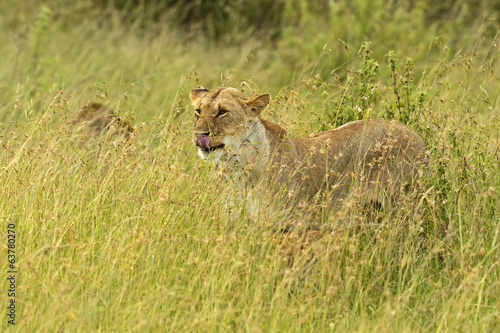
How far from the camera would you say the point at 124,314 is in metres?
3.86

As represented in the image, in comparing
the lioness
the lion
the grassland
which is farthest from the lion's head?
the lion

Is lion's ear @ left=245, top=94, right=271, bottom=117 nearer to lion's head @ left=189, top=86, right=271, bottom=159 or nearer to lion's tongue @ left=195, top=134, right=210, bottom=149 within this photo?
lion's head @ left=189, top=86, right=271, bottom=159

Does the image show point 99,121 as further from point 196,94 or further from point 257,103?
point 257,103

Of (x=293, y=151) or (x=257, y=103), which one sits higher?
(x=257, y=103)

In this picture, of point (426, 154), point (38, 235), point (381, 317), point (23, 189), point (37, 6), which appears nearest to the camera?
point (381, 317)

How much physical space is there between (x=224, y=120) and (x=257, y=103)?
277 mm

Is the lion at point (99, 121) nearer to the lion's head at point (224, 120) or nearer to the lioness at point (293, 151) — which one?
the lioness at point (293, 151)

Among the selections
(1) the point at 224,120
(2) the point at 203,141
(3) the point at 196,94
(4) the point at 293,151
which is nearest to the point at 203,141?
(2) the point at 203,141

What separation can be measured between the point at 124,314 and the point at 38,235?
3.57 ft

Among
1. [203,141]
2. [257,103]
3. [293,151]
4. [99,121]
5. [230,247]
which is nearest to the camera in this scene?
[230,247]

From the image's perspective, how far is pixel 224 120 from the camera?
5105 millimetres

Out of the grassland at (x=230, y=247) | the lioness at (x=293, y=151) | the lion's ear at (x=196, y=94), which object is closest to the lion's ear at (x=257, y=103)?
the lioness at (x=293, y=151)

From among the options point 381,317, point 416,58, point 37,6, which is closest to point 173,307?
point 381,317

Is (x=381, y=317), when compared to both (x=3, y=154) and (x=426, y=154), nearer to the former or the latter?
Answer: (x=426, y=154)
